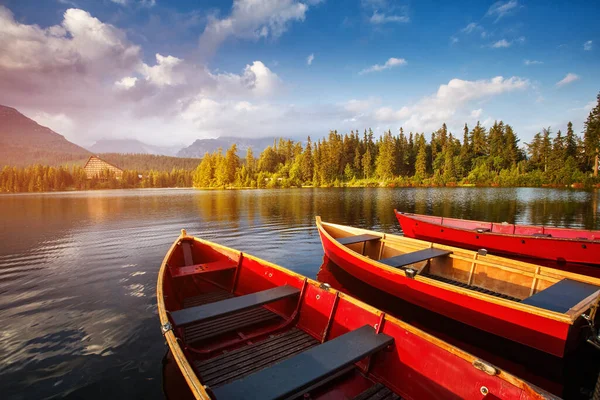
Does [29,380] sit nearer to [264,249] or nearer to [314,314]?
[314,314]

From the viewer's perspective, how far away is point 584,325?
601 centimetres

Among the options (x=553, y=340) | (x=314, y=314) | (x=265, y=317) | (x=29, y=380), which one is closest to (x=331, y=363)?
(x=314, y=314)

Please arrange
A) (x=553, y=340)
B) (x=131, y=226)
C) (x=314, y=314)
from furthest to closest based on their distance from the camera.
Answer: (x=131, y=226) < (x=314, y=314) < (x=553, y=340)

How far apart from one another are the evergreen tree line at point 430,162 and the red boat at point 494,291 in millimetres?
89385

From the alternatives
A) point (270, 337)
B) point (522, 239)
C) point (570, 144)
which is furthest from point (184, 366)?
point (570, 144)

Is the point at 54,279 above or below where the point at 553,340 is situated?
below

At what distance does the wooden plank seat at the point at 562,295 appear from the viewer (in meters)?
6.63

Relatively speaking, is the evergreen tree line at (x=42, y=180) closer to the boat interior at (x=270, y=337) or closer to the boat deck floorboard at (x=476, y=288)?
the boat interior at (x=270, y=337)

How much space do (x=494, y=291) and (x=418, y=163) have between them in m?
113

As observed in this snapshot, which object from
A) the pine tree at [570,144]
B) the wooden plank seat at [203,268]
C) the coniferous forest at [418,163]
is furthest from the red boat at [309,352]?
the pine tree at [570,144]

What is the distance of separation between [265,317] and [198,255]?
17.9 ft

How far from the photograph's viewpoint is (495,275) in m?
9.27

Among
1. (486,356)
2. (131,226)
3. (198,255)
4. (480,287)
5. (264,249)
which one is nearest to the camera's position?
(486,356)

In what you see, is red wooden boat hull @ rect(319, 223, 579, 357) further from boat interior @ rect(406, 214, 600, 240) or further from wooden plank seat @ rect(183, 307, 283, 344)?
boat interior @ rect(406, 214, 600, 240)
